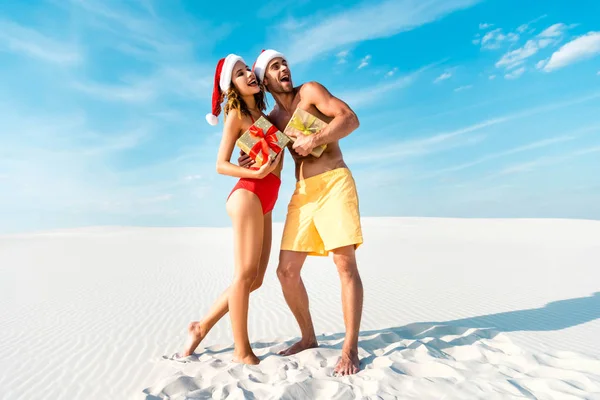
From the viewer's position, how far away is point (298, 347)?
13.0 ft

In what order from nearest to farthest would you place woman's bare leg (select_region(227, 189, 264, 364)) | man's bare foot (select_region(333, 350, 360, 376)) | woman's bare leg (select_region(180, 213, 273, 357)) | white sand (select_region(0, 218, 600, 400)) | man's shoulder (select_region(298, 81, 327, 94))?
white sand (select_region(0, 218, 600, 400)) < man's bare foot (select_region(333, 350, 360, 376)) < woman's bare leg (select_region(227, 189, 264, 364)) < man's shoulder (select_region(298, 81, 327, 94)) < woman's bare leg (select_region(180, 213, 273, 357))

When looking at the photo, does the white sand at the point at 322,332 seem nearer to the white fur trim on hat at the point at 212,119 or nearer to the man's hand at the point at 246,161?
the man's hand at the point at 246,161

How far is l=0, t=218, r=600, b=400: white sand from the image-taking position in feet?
10.4

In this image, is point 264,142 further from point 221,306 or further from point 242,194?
point 221,306

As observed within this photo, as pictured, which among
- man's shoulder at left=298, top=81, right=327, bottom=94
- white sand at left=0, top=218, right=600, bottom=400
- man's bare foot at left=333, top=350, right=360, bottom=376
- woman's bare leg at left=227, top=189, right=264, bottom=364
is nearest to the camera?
white sand at left=0, top=218, right=600, bottom=400

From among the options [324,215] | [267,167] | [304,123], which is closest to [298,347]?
[324,215]

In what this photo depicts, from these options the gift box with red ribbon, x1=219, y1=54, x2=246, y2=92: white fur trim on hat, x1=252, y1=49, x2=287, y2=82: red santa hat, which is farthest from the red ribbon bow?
x1=252, y1=49, x2=287, y2=82: red santa hat

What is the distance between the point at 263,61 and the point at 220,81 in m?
0.39

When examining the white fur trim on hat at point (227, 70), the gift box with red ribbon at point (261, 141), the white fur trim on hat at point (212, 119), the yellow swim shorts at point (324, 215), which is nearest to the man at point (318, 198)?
the yellow swim shorts at point (324, 215)

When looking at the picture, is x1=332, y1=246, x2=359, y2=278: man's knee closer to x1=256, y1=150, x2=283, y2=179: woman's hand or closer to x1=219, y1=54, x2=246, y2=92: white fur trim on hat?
x1=256, y1=150, x2=283, y2=179: woman's hand

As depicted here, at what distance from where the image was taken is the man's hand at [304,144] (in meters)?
3.55

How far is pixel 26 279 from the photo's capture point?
9.84 metres

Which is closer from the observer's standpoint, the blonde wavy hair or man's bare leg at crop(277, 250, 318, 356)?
the blonde wavy hair

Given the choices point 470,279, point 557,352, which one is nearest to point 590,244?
point 470,279
